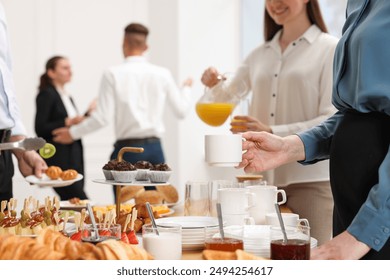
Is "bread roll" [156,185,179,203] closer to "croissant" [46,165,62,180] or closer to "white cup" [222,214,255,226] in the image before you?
"croissant" [46,165,62,180]

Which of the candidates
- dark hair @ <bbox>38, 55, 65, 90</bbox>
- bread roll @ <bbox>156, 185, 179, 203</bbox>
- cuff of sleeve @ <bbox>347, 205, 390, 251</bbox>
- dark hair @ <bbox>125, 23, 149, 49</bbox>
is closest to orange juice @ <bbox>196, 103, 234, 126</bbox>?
bread roll @ <bbox>156, 185, 179, 203</bbox>

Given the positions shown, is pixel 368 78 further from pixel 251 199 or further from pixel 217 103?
pixel 217 103

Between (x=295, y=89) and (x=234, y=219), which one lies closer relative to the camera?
(x=234, y=219)

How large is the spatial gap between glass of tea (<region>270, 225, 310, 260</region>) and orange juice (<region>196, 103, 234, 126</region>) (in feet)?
4.14

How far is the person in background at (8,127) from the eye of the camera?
6.37 feet

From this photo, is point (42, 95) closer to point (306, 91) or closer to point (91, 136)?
point (91, 136)

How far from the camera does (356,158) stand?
4.10 feet

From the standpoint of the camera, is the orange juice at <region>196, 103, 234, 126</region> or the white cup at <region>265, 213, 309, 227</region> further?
the orange juice at <region>196, 103, 234, 126</region>

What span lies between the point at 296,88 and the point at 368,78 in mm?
1281

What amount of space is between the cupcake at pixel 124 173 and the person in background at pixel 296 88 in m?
0.84

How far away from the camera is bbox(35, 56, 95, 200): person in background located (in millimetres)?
4461

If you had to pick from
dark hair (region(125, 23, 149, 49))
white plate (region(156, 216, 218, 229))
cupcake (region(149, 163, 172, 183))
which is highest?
dark hair (region(125, 23, 149, 49))

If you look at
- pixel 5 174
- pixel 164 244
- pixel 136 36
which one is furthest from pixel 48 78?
pixel 164 244

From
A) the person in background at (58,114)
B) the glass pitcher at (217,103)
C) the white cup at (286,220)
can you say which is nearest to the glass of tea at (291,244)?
the white cup at (286,220)
